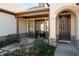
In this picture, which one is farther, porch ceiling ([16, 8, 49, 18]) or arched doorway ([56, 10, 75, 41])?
porch ceiling ([16, 8, 49, 18])

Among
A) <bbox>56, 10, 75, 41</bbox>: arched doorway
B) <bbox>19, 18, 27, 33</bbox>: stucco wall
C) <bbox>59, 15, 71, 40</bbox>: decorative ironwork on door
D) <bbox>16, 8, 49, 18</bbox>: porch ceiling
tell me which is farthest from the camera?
<bbox>19, 18, 27, 33</bbox>: stucco wall

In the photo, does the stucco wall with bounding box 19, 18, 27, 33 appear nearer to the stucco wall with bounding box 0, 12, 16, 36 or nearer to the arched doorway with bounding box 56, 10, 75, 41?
the stucco wall with bounding box 0, 12, 16, 36

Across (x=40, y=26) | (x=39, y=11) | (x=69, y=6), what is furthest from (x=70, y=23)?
(x=40, y=26)

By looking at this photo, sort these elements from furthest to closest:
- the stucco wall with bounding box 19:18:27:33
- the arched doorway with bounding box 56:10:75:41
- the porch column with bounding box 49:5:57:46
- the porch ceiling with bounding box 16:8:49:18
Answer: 1. the stucco wall with bounding box 19:18:27:33
2. the porch ceiling with bounding box 16:8:49:18
3. the arched doorway with bounding box 56:10:75:41
4. the porch column with bounding box 49:5:57:46

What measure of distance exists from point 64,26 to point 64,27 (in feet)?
0.27

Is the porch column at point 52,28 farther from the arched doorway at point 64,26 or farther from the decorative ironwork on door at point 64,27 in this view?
the decorative ironwork on door at point 64,27

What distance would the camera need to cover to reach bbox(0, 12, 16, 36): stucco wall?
8.99m

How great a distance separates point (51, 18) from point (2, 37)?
174 inches

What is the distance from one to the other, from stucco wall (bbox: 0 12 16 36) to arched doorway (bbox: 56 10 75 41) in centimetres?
442

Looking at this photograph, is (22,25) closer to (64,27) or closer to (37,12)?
(37,12)

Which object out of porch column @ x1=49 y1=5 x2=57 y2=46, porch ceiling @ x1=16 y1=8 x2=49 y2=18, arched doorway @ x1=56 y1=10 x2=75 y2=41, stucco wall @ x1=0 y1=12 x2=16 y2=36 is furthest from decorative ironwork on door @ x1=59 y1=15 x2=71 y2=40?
stucco wall @ x1=0 y1=12 x2=16 y2=36

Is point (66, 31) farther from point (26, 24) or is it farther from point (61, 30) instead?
point (26, 24)

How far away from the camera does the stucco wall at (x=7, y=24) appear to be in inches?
354

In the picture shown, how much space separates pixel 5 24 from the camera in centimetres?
943
